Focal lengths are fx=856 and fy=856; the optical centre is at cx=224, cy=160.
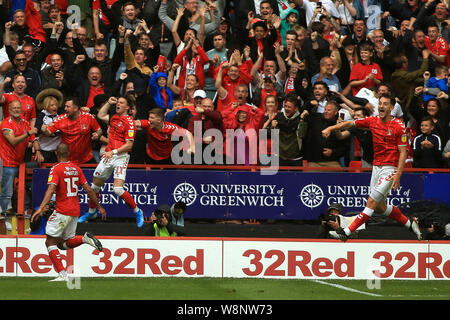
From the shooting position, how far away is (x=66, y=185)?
42.0ft

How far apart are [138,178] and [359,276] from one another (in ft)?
14.6

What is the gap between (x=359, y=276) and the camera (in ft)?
45.5

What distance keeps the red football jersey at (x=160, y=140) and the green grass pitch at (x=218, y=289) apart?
328cm

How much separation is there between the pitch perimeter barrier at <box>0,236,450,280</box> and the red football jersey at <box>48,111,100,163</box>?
8.52 feet

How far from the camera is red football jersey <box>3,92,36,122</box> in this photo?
1630 centimetres

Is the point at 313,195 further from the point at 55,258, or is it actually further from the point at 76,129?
the point at 55,258

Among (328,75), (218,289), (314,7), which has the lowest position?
(218,289)

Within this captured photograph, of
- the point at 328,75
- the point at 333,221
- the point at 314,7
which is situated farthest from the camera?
the point at 314,7

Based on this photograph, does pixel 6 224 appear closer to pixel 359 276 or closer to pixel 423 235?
pixel 359 276

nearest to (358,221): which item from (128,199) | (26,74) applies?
(128,199)

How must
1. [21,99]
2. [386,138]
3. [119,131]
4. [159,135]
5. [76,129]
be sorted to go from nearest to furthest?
[386,138] → [119,131] → [76,129] → [159,135] → [21,99]

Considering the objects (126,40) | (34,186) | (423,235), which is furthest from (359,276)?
(126,40)

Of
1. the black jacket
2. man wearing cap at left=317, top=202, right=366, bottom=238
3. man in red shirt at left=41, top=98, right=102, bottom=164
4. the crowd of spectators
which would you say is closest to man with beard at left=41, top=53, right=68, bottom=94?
the crowd of spectators

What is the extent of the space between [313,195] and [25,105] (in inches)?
225
